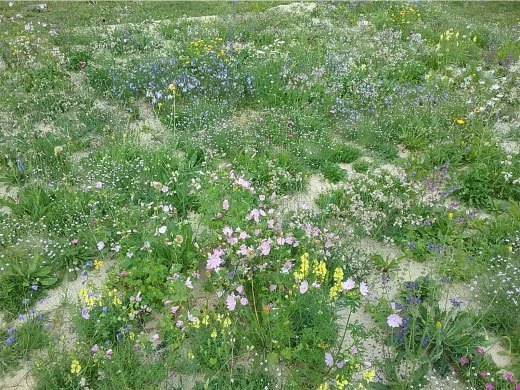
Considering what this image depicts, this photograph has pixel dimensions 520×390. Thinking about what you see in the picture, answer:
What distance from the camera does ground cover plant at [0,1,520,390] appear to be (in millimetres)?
3635

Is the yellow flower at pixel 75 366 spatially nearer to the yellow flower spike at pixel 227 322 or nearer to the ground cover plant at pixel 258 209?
the ground cover plant at pixel 258 209

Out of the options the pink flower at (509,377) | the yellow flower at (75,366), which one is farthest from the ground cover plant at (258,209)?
the yellow flower at (75,366)

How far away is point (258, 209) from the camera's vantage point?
4.38 metres

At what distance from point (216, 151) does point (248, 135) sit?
1.83 ft

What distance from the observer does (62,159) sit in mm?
5805

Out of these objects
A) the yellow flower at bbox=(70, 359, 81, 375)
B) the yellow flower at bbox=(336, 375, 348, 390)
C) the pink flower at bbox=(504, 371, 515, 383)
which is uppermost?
the yellow flower at bbox=(70, 359, 81, 375)

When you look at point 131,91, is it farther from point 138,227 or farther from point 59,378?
point 59,378

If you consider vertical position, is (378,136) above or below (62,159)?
below

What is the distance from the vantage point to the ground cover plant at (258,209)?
363 centimetres

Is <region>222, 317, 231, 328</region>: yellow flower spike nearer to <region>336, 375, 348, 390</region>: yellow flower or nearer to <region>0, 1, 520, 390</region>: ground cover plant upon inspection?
<region>0, 1, 520, 390</region>: ground cover plant

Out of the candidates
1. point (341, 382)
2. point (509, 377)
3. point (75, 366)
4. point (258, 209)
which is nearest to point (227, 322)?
point (341, 382)

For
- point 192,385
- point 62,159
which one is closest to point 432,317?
point 192,385

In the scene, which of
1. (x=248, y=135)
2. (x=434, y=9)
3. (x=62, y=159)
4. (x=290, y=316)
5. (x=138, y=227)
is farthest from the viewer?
(x=434, y=9)

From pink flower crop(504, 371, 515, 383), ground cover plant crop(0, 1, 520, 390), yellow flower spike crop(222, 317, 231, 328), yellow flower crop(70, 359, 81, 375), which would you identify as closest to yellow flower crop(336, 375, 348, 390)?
ground cover plant crop(0, 1, 520, 390)
